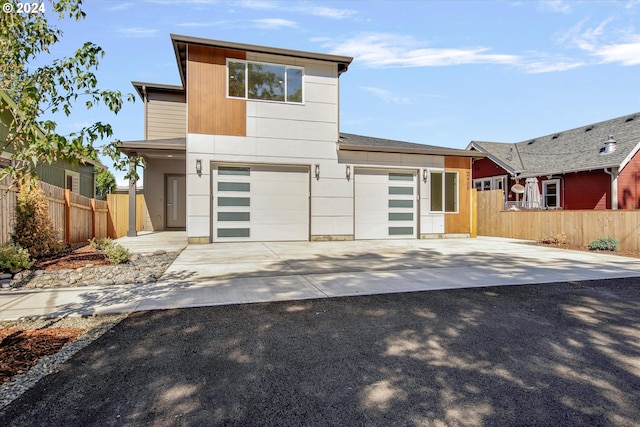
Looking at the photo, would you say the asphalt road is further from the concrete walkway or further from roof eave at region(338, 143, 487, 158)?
roof eave at region(338, 143, 487, 158)

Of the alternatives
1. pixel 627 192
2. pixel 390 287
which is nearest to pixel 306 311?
pixel 390 287

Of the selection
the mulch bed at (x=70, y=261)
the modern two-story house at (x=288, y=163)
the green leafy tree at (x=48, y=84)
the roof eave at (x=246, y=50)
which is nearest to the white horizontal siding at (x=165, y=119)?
the modern two-story house at (x=288, y=163)

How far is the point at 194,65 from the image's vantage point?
34.2 ft

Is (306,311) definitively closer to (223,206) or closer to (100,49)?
(100,49)

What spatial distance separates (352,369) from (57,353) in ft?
7.95

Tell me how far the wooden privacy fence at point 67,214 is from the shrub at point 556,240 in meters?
14.2

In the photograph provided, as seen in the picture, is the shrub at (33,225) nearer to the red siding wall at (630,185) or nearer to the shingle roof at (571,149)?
the shingle roof at (571,149)

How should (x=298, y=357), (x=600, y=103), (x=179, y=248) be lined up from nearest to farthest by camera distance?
1. (x=298, y=357)
2. (x=179, y=248)
3. (x=600, y=103)

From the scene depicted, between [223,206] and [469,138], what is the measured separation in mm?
18969

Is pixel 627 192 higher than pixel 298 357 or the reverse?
higher

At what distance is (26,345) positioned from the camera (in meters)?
2.94

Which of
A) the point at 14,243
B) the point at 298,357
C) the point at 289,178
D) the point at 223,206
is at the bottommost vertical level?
the point at 298,357

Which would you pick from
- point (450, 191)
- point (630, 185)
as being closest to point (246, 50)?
point (450, 191)

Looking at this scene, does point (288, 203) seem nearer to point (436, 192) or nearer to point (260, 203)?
point (260, 203)
